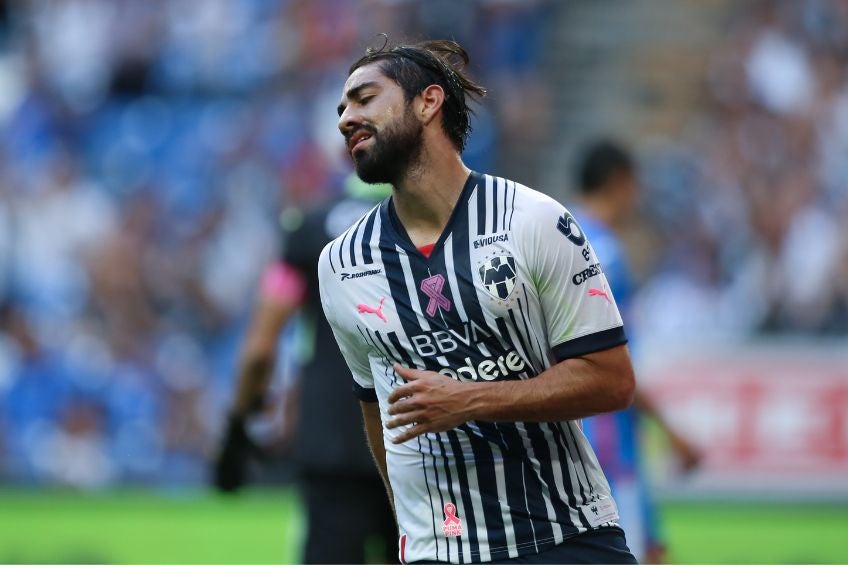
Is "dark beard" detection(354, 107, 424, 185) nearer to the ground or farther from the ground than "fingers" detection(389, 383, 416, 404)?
farther from the ground

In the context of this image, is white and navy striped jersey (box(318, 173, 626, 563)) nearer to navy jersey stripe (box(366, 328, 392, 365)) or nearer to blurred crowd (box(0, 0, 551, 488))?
navy jersey stripe (box(366, 328, 392, 365))

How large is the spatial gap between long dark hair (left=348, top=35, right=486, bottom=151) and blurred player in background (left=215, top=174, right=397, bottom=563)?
167 cm

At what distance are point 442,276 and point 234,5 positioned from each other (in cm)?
1219

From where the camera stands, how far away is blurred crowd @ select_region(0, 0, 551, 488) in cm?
1285

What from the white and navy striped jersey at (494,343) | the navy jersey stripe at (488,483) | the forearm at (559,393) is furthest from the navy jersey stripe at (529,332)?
the navy jersey stripe at (488,483)

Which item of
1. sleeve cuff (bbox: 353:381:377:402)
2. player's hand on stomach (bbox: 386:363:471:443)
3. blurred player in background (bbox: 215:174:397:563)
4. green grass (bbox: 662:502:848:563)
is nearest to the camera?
player's hand on stomach (bbox: 386:363:471:443)

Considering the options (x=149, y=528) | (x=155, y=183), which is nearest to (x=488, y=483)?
(x=149, y=528)

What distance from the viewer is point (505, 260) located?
12.0 ft

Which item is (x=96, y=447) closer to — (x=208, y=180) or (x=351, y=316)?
(x=208, y=180)

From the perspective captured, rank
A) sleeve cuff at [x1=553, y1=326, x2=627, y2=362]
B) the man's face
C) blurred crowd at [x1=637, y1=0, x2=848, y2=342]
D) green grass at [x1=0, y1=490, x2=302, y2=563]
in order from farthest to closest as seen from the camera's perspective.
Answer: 1. blurred crowd at [x1=637, y1=0, x2=848, y2=342]
2. green grass at [x1=0, y1=490, x2=302, y2=563]
3. the man's face
4. sleeve cuff at [x1=553, y1=326, x2=627, y2=362]

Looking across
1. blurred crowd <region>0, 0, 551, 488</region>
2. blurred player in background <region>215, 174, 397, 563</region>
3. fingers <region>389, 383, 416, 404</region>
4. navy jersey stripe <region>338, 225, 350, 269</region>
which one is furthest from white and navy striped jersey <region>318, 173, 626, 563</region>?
blurred crowd <region>0, 0, 551, 488</region>

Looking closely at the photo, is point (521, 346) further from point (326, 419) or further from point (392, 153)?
point (326, 419)

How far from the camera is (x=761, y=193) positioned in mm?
11789

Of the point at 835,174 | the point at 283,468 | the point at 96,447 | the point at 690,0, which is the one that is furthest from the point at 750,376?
the point at 96,447
